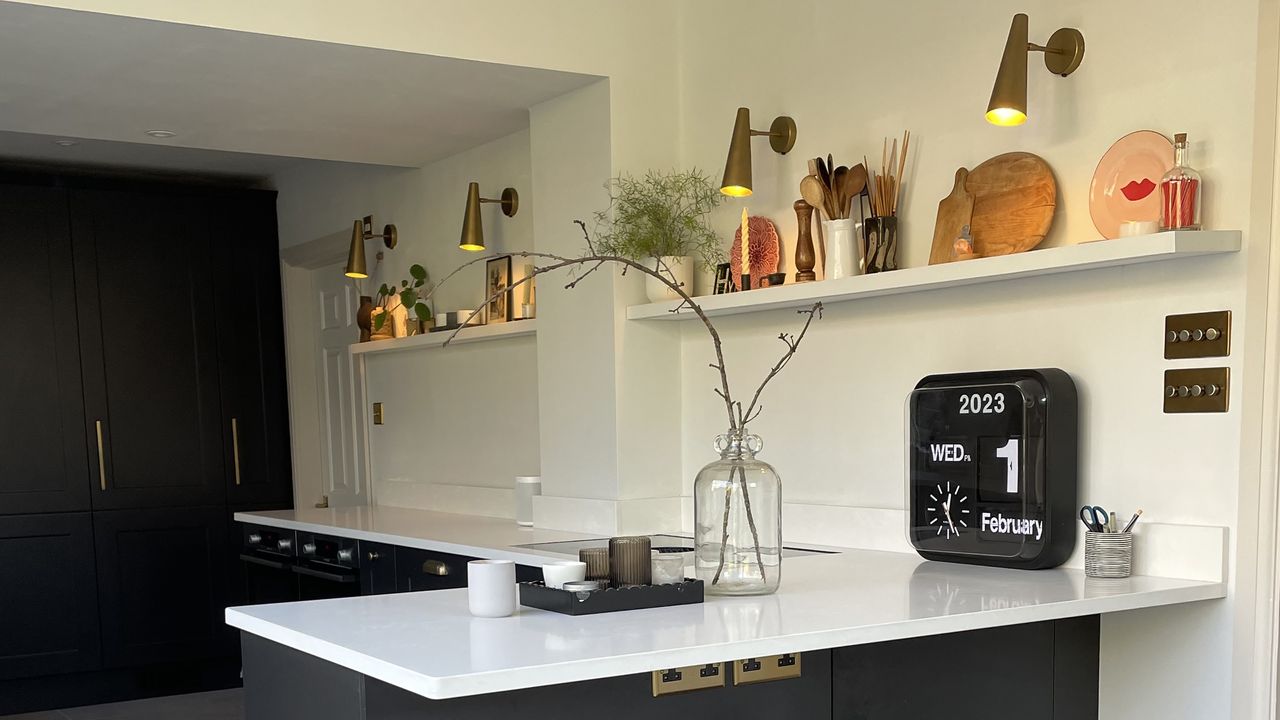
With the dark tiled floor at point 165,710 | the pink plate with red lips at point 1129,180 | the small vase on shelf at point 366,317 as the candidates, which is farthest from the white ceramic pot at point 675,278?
the dark tiled floor at point 165,710

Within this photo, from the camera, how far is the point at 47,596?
18.1ft

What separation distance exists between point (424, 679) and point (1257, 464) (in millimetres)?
1565

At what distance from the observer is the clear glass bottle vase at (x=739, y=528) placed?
2.10 meters

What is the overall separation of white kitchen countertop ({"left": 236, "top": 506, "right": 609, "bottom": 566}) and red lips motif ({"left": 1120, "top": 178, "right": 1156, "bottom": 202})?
1543 millimetres

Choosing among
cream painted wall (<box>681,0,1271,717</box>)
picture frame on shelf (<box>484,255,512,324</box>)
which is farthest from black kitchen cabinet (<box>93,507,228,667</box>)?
cream painted wall (<box>681,0,1271,717</box>)

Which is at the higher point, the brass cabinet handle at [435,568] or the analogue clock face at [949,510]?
the analogue clock face at [949,510]

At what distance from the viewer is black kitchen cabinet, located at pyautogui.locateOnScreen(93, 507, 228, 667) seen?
223 inches

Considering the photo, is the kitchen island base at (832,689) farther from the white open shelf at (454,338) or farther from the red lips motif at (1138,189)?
the white open shelf at (454,338)

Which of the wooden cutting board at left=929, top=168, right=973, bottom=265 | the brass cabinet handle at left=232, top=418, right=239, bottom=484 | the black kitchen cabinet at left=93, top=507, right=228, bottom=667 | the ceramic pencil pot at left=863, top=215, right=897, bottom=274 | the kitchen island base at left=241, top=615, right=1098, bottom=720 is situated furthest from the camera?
the brass cabinet handle at left=232, top=418, right=239, bottom=484

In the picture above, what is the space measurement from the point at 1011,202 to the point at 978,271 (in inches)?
9.0

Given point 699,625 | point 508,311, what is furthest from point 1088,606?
point 508,311

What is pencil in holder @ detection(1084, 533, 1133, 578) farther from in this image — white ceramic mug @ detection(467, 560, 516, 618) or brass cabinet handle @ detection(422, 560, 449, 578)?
brass cabinet handle @ detection(422, 560, 449, 578)

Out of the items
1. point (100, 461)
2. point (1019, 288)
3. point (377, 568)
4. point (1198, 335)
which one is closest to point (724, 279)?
point (1019, 288)

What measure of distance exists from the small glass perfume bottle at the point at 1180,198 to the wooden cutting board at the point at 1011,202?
1.03 feet
